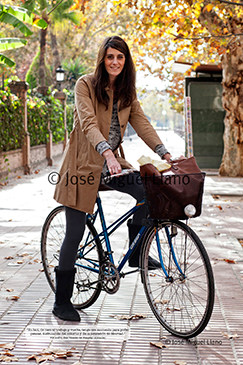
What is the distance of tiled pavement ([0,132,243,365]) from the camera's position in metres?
3.35

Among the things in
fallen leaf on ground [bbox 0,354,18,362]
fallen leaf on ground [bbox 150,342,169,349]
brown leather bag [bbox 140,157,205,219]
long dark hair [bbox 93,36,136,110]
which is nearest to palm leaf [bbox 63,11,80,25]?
long dark hair [bbox 93,36,136,110]

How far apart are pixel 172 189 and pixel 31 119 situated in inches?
584

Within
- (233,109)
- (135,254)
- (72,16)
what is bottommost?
(135,254)

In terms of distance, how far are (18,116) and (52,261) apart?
11.5 meters

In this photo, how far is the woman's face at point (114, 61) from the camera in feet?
12.0

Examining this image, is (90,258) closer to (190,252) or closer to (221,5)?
(190,252)

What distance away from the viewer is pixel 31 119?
57.6 ft

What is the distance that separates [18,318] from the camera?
3986 mm

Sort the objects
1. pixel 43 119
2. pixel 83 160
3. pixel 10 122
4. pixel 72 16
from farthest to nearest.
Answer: pixel 72 16, pixel 43 119, pixel 10 122, pixel 83 160

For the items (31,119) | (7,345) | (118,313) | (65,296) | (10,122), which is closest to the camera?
(7,345)

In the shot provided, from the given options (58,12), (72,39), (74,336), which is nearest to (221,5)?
(74,336)

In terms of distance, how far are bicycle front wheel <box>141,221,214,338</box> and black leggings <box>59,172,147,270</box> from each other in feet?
0.85

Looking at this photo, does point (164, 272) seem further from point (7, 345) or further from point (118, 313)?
point (7, 345)

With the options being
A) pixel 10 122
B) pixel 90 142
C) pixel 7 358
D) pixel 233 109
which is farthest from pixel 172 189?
pixel 233 109
